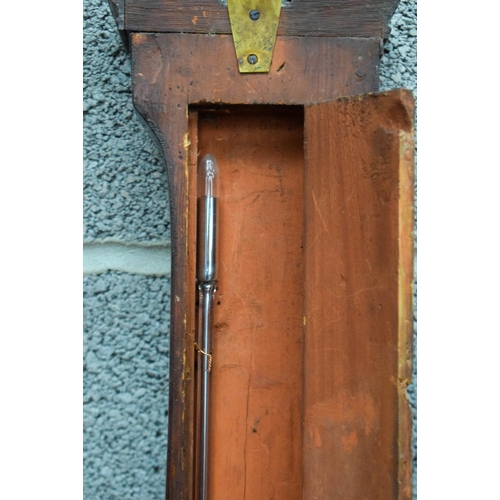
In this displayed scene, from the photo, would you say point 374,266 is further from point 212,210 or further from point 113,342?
point 113,342

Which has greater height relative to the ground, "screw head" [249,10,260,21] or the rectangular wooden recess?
"screw head" [249,10,260,21]

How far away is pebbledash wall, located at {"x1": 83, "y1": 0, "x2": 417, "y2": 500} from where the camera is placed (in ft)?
1.81

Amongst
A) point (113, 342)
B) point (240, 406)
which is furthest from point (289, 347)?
point (113, 342)

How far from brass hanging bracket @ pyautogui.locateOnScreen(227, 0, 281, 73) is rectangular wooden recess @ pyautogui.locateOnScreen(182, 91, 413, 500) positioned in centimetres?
3

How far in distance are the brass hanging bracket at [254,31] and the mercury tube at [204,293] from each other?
84mm

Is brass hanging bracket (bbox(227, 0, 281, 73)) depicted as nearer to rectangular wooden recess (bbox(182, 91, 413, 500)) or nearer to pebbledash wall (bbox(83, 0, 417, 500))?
rectangular wooden recess (bbox(182, 91, 413, 500))

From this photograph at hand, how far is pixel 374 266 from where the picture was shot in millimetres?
402

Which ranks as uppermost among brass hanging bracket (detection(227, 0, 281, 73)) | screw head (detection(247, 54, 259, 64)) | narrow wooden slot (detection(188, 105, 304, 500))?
brass hanging bracket (detection(227, 0, 281, 73))

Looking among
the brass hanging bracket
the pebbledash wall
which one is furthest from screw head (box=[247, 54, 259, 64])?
the pebbledash wall

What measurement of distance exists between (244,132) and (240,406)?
23cm

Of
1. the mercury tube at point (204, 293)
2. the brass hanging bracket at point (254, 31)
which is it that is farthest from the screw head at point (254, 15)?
the mercury tube at point (204, 293)

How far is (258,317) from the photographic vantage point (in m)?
0.48

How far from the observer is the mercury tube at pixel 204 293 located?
47cm

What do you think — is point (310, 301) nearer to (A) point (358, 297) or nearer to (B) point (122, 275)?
(A) point (358, 297)
